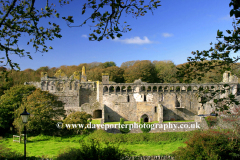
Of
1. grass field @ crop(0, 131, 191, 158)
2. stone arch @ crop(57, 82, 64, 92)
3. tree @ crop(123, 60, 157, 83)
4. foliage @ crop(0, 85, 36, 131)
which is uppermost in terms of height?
tree @ crop(123, 60, 157, 83)

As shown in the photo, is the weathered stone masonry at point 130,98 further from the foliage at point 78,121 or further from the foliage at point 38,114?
the foliage at point 38,114

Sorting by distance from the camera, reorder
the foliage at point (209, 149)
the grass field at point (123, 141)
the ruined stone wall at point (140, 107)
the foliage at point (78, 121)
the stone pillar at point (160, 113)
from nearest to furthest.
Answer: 1. the foliage at point (209, 149)
2. the grass field at point (123, 141)
3. the foliage at point (78, 121)
4. the stone pillar at point (160, 113)
5. the ruined stone wall at point (140, 107)

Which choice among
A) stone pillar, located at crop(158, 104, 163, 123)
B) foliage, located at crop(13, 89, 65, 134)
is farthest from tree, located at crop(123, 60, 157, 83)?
foliage, located at crop(13, 89, 65, 134)

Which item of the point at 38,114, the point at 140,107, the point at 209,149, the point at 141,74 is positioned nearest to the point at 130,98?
the point at 140,107

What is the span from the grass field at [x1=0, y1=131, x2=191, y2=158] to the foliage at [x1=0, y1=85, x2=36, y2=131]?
7.74ft

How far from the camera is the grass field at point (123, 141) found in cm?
1881

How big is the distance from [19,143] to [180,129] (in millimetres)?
18184

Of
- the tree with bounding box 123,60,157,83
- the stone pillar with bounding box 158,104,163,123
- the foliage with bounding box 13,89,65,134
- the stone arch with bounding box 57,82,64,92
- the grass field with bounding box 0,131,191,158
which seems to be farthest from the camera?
the tree with bounding box 123,60,157,83

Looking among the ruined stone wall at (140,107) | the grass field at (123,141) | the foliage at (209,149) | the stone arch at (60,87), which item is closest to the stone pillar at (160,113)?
the ruined stone wall at (140,107)

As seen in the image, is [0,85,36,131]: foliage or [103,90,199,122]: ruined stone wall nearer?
[0,85,36,131]: foliage

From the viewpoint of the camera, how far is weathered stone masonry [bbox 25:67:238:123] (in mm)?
27641

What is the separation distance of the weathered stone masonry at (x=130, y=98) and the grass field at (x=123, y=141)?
16.7 feet

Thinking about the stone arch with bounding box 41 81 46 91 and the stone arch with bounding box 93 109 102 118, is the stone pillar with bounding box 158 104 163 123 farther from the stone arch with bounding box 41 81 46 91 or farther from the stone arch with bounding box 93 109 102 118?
the stone arch with bounding box 41 81 46 91

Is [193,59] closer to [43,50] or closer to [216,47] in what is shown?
[216,47]
